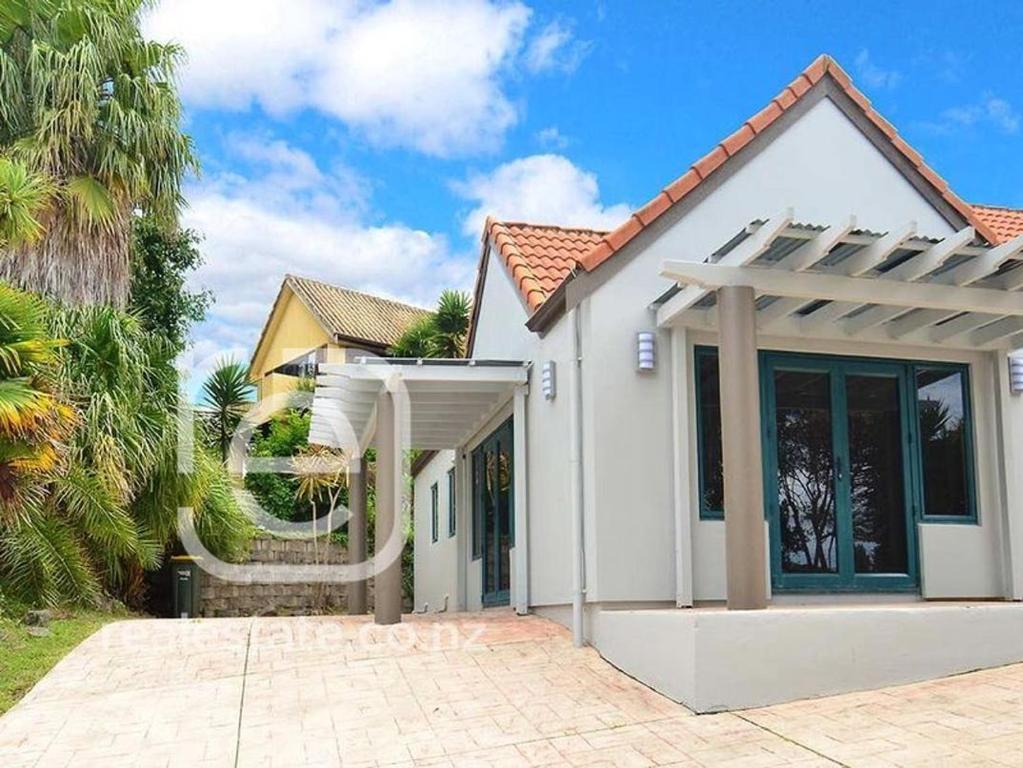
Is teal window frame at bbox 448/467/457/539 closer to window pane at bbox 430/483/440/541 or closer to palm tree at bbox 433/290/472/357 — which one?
window pane at bbox 430/483/440/541

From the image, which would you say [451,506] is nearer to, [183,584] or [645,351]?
[183,584]

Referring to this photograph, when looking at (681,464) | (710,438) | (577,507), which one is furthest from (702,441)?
(577,507)

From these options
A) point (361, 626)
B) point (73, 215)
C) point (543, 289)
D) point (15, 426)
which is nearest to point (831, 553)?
point (543, 289)

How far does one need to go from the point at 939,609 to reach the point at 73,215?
1534 centimetres

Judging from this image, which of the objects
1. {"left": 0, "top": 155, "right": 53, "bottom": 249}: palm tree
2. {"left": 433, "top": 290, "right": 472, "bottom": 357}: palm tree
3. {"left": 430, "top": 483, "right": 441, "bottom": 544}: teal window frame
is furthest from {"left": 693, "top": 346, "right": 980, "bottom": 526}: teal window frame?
{"left": 433, "top": 290, "right": 472, "bottom": 357}: palm tree

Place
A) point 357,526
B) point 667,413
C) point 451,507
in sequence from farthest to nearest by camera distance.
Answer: point 451,507, point 357,526, point 667,413

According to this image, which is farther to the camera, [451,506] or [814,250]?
[451,506]

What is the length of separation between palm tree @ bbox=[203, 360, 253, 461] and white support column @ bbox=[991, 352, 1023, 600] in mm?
16427

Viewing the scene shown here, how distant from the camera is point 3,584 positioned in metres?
13.6

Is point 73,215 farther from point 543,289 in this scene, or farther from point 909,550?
point 909,550

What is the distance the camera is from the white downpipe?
10.2 m

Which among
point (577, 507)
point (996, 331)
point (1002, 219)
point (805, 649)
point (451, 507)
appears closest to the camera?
point (805, 649)

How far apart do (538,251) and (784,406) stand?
4.34 m

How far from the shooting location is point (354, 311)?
4022 centimetres
